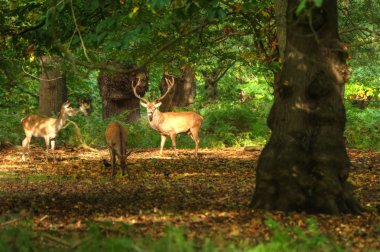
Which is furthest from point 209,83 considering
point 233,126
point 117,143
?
point 117,143

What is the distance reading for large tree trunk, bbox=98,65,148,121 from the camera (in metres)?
24.8

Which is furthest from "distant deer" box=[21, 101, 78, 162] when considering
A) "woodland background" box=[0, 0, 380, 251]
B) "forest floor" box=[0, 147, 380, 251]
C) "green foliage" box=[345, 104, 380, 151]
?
"green foliage" box=[345, 104, 380, 151]

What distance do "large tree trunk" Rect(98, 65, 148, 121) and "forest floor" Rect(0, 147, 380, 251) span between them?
26.8ft

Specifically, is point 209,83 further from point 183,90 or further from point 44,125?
point 44,125

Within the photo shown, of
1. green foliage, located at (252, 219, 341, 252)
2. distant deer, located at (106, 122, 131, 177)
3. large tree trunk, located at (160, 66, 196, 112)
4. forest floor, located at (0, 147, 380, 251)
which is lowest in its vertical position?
forest floor, located at (0, 147, 380, 251)

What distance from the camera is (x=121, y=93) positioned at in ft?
82.6

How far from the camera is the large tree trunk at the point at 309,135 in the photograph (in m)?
8.23

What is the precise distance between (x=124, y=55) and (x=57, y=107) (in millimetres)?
8083

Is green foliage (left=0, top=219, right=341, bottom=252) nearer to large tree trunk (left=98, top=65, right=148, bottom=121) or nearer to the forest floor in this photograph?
A: the forest floor

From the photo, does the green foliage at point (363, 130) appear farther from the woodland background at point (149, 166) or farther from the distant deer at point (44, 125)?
the distant deer at point (44, 125)

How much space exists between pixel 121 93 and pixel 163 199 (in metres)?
15.8

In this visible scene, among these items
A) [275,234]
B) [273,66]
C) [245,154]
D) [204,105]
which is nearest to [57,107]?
[204,105]

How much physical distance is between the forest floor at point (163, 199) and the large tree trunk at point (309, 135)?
277 mm

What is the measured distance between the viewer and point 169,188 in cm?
1096
